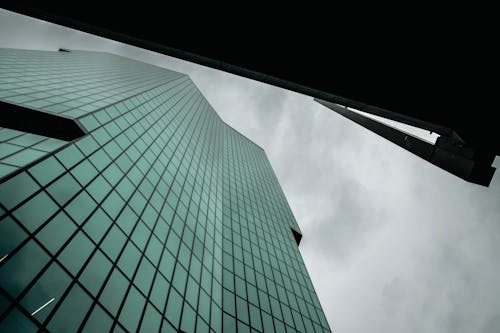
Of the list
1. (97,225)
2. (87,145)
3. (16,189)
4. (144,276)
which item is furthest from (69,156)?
(144,276)

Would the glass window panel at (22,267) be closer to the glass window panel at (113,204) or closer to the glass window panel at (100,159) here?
the glass window panel at (113,204)

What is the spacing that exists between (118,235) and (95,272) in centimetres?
334

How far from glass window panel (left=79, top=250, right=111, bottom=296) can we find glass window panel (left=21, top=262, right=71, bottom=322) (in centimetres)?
94

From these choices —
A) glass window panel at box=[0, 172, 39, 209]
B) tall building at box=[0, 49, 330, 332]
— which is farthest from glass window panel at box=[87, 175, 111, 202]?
glass window panel at box=[0, 172, 39, 209]

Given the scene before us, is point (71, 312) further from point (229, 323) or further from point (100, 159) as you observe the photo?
point (229, 323)

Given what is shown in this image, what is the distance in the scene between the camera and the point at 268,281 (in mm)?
29500

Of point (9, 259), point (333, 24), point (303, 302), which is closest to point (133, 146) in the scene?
point (9, 259)

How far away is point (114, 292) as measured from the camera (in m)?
13.4

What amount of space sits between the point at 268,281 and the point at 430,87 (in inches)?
1133

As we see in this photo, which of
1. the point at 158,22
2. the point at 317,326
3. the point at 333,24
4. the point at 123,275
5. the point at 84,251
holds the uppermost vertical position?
the point at 333,24

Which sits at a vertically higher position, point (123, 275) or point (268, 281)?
point (123, 275)

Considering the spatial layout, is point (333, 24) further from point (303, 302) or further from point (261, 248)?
point (261, 248)

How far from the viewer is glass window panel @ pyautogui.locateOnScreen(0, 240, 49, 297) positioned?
31.3ft

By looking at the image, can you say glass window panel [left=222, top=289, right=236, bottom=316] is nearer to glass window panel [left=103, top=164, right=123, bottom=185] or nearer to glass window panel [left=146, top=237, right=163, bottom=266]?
glass window panel [left=146, top=237, right=163, bottom=266]
